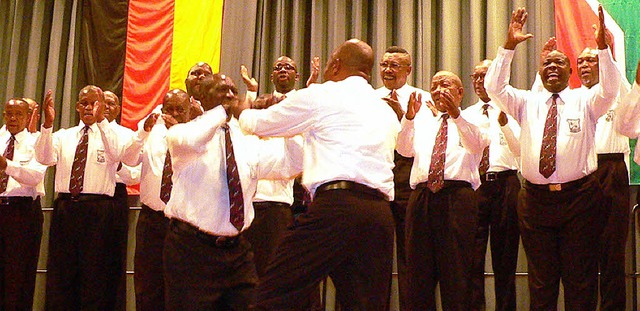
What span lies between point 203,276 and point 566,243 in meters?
2.40

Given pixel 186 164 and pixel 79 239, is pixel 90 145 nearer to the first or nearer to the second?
pixel 79 239

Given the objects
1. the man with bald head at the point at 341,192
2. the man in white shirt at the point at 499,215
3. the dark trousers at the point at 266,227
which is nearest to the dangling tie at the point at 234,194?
the man with bald head at the point at 341,192

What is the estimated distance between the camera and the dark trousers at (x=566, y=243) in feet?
15.4

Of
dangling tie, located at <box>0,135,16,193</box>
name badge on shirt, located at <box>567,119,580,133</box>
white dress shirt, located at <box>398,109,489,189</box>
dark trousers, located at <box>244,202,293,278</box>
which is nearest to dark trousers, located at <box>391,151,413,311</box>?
white dress shirt, located at <box>398,109,489,189</box>

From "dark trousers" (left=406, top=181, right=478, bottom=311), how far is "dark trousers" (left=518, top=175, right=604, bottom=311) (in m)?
0.40

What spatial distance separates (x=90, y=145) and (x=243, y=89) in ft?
5.88

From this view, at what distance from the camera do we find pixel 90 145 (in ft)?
19.7

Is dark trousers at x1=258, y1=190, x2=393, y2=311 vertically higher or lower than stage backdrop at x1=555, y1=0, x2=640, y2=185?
lower

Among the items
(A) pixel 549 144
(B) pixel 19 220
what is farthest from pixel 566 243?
(B) pixel 19 220

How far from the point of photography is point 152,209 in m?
5.74

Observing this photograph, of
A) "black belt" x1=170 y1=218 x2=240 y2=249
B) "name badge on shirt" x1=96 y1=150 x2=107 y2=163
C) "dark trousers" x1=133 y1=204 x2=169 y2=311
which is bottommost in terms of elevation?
"dark trousers" x1=133 y1=204 x2=169 y2=311

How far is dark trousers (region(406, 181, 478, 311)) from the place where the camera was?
4.80 m

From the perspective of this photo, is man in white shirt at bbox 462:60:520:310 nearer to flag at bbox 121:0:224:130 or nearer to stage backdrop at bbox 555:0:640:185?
stage backdrop at bbox 555:0:640:185

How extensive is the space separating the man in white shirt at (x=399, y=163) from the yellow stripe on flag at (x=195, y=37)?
216 cm
